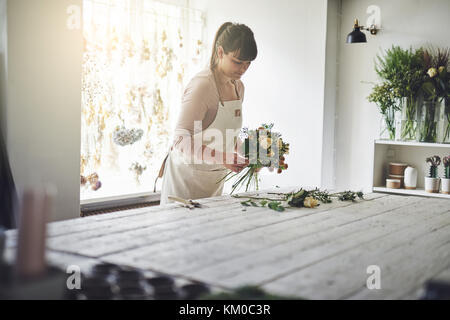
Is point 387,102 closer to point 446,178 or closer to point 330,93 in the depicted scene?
point 330,93

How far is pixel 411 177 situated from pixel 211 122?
2041 mm

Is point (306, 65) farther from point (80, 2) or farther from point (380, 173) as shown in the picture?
point (80, 2)

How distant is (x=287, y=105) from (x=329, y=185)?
3.11 ft

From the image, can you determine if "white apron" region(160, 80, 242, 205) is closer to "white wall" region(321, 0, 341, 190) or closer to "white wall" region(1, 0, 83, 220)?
"white wall" region(1, 0, 83, 220)

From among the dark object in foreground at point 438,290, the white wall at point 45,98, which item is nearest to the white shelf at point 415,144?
the white wall at point 45,98

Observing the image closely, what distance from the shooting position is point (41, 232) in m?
0.81

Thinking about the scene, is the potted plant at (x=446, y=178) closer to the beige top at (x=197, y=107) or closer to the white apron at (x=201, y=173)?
the white apron at (x=201, y=173)

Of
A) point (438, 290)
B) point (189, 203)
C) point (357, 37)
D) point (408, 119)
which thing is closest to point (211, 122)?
point (189, 203)

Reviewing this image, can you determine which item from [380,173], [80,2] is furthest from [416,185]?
[80,2]

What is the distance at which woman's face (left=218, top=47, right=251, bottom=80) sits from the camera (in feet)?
10.2

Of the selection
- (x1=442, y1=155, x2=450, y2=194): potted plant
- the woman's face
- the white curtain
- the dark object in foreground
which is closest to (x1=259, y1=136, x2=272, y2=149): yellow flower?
the woman's face

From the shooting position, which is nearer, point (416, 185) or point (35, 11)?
point (35, 11)

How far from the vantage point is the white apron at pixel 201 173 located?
321 cm
